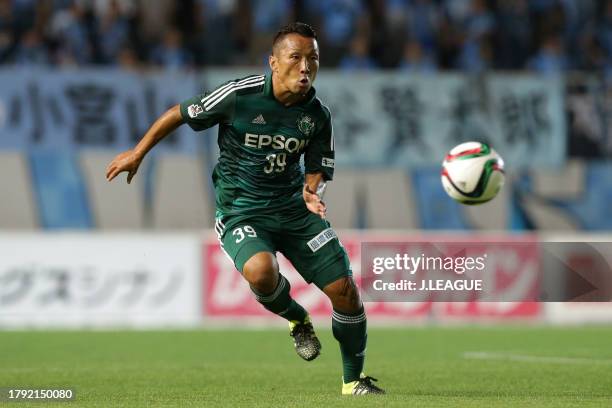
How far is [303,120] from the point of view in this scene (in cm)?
873

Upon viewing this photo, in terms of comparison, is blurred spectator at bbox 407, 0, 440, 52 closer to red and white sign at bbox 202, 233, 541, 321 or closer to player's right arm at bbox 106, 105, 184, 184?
red and white sign at bbox 202, 233, 541, 321

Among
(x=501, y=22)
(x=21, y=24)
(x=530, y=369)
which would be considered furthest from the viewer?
(x=501, y=22)

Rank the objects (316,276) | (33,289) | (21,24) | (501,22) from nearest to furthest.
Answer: (316,276), (33,289), (21,24), (501,22)

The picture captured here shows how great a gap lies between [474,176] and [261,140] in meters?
1.44

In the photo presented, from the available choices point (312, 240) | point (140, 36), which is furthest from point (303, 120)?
point (140, 36)

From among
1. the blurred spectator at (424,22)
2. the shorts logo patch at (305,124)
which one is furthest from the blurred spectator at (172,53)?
the shorts logo patch at (305,124)

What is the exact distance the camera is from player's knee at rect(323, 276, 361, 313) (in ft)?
28.3

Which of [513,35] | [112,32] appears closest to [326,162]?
[112,32]

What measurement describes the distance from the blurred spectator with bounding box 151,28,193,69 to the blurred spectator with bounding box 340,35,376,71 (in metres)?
2.34

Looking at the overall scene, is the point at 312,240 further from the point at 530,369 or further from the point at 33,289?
the point at 33,289

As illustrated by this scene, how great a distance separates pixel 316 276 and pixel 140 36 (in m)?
11.4

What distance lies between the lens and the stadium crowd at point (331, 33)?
19.1 metres

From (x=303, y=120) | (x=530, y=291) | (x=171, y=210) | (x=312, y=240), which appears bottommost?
(x=530, y=291)

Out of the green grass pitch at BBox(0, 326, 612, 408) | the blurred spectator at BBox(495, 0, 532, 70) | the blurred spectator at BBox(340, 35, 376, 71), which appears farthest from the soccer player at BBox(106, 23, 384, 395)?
the blurred spectator at BBox(495, 0, 532, 70)
